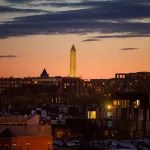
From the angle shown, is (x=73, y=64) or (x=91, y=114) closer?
(x=91, y=114)

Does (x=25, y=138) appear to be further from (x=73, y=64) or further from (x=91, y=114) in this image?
(x=73, y=64)

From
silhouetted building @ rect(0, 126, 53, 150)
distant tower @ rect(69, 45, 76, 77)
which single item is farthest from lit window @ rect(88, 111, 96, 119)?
distant tower @ rect(69, 45, 76, 77)

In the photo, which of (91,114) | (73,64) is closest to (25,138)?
(91,114)

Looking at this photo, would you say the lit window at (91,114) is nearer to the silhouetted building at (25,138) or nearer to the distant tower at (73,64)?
the silhouetted building at (25,138)

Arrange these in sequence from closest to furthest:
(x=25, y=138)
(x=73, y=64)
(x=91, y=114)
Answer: (x=25, y=138) → (x=91, y=114) → (x=73, y=64)

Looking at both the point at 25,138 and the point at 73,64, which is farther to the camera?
the point at 73,64

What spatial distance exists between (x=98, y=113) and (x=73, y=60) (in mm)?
100066

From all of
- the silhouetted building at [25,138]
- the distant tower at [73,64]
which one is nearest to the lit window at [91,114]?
the silhouetted building at [25,138]

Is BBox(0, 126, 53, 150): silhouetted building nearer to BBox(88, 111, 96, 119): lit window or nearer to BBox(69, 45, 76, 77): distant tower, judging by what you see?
BBox(88, 111, 96, 119): lit window

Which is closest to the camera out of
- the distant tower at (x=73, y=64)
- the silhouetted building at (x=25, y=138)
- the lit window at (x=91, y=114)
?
the silhouetted building at (x=25, y=138)

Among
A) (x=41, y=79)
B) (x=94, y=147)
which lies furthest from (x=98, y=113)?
(x=41, y=79)

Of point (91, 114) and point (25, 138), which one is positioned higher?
point (91, 114)

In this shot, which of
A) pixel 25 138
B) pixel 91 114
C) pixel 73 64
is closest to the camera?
pixel 25 138

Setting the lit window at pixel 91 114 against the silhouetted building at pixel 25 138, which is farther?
the lit window at pixel 91 114
